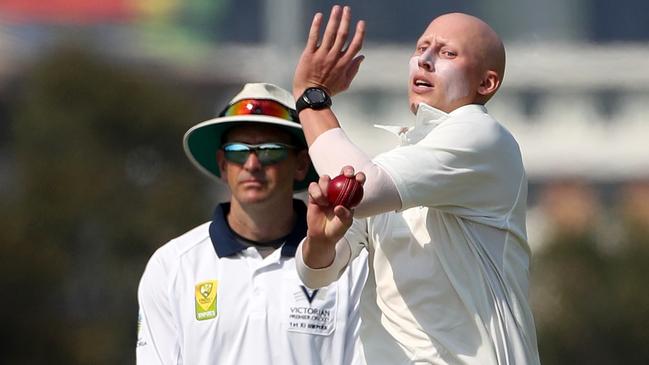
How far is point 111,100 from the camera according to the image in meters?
37.2

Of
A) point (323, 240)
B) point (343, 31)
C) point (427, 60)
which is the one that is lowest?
point (323, 240)

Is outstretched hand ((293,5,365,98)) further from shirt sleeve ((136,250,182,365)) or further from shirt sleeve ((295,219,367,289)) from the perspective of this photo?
shirt sleeve ((136,250,182,365))

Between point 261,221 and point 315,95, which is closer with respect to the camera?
point 315,95

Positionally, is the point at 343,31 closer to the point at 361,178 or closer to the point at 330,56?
the point at 330,56

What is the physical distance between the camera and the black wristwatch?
5.50 meters

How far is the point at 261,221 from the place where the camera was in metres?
7.48

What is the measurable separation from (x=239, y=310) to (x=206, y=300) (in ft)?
0.47

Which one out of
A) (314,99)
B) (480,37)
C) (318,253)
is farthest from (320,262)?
(480,37)

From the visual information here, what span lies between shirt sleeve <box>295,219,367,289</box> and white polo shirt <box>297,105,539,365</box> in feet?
0.70

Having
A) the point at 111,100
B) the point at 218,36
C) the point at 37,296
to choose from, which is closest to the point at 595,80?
the point at 218,36

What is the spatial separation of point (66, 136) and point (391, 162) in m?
32.4

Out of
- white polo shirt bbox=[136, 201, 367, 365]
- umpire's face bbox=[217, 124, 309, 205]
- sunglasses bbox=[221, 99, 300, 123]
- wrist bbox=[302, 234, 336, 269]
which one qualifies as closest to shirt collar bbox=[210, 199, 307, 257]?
white polo shirt bbox=[136, 201, 367, 365]

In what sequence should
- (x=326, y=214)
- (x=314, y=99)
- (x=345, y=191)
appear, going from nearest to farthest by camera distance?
1. (x=345, y=191)
2. (x=326, y=214)
3. (x=314, y=99)

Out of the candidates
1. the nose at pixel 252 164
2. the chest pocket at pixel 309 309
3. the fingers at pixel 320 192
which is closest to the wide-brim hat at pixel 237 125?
the nose at pixel 252 164
